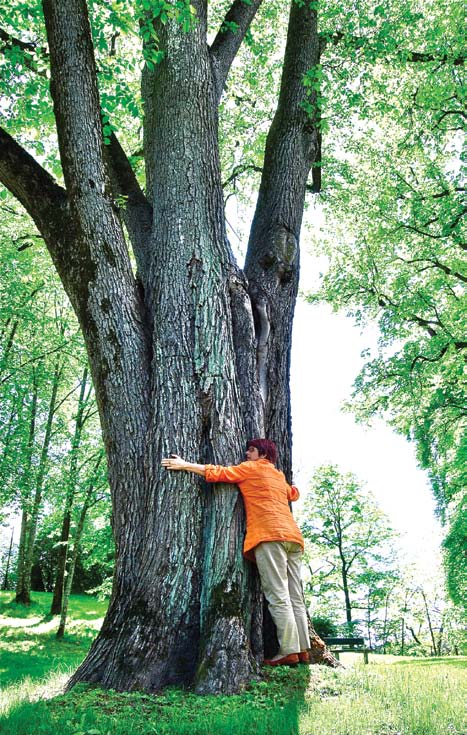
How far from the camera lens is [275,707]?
388 centimetres

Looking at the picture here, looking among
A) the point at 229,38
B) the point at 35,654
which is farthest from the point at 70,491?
the point at 229,38

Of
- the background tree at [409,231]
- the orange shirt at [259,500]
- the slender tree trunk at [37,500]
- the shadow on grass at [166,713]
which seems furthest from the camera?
the slender tree trunk at [37,500]

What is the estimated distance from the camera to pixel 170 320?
554 centimetres

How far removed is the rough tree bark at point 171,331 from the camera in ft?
14.8

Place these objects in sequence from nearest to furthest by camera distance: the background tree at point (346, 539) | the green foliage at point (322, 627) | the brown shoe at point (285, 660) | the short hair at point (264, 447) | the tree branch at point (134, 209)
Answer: the brown shoe at point (285, 660), the short hair at point (264, 447), the tree branch at point (134, 209), the green foliage at point (322, 627), the background tree at point (346, 539)

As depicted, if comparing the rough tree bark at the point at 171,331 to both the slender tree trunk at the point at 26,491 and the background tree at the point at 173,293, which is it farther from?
the slender tree trunk at the point at 26,491

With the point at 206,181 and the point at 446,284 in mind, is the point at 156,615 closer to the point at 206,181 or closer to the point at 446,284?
the point at 206,181

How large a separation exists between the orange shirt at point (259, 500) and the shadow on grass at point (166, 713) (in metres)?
1.11

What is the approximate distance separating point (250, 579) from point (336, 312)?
49.8 ft

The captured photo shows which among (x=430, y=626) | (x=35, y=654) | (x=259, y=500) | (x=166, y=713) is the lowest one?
(x=430, y=626)

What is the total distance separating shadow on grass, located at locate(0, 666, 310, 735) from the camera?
3.33 m

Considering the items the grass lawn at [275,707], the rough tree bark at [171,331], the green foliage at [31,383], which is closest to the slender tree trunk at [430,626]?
the green foliage at [31,383]

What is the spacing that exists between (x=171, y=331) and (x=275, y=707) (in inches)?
126

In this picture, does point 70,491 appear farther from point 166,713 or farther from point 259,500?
point 166,713
